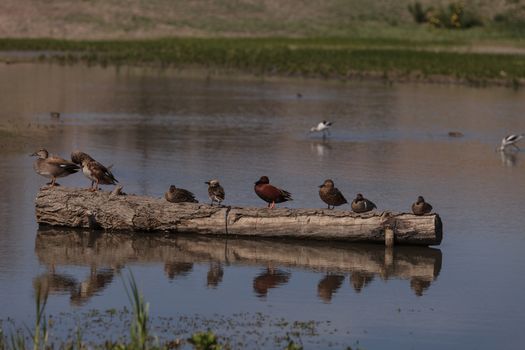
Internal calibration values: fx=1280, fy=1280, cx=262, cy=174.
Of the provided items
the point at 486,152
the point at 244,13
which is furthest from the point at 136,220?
the point at 244,13

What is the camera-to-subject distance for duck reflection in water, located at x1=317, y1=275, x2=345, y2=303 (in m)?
18.2

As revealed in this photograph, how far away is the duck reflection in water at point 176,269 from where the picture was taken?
1947 centimetres

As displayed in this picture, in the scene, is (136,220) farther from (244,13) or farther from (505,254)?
(244,13)

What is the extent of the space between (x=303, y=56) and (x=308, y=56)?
0.29m

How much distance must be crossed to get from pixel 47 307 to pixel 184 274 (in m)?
2.89

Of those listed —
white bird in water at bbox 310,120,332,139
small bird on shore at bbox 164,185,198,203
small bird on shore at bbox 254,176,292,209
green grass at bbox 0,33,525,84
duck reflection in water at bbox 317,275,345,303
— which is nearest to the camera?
duck reflection in water at bbox 317,275,345,303

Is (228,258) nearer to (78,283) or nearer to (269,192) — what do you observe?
(269,192)

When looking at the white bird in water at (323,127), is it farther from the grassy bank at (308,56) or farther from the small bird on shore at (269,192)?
the grassy bank at (308,56)

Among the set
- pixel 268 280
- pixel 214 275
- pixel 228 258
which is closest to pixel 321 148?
pixel 228 258

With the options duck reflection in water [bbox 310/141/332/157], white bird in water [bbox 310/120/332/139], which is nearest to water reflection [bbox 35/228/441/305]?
duck reflection in water [bbox 310/141/332/157]

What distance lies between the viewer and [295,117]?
4462 cm

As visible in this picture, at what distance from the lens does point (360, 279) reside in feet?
63.8

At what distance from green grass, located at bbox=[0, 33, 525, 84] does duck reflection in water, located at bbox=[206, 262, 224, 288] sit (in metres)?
43.8

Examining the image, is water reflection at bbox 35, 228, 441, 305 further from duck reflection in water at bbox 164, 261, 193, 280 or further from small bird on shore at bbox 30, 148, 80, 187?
small bird on shore at bbox 30, 148, 80, 187
